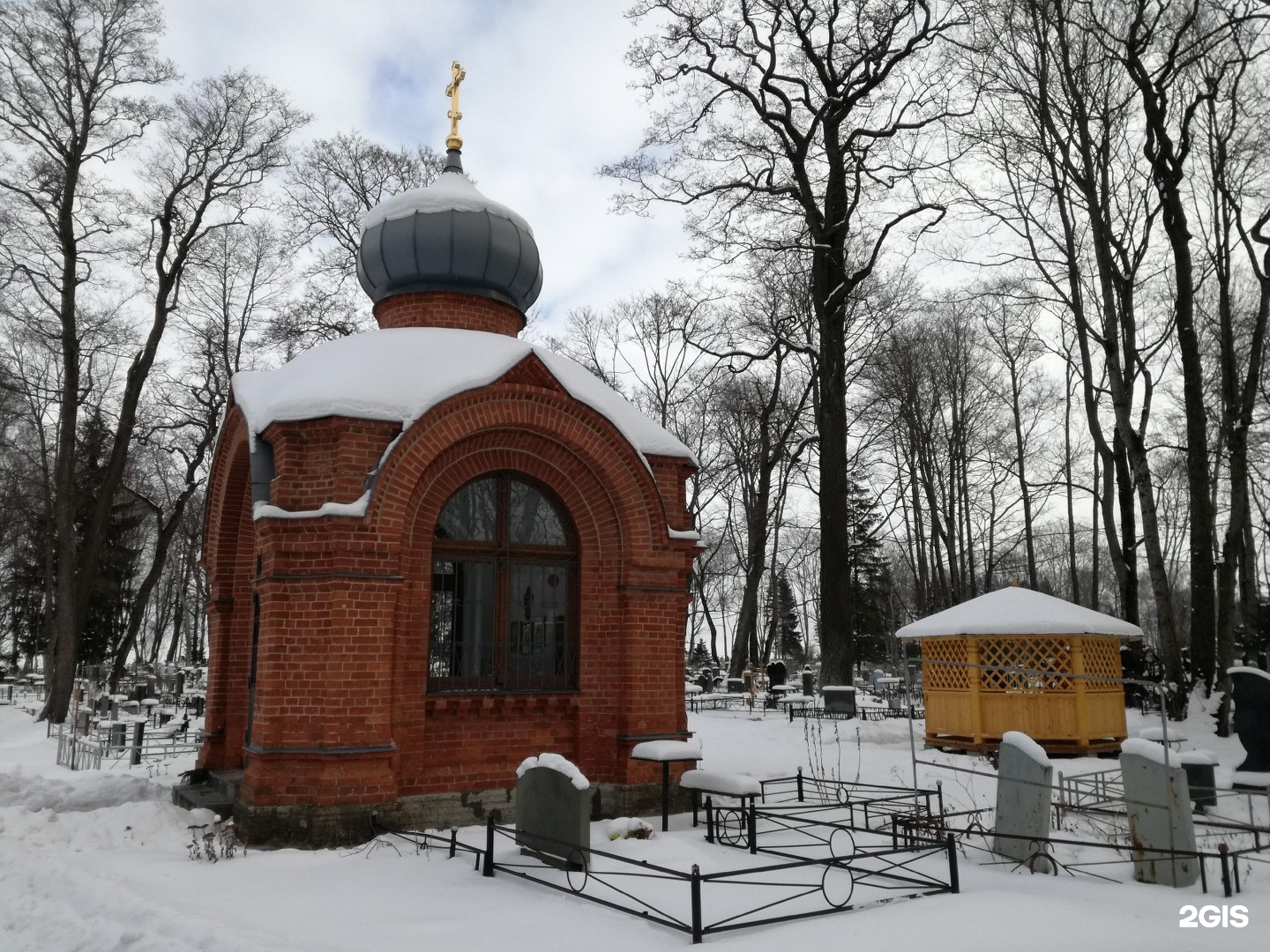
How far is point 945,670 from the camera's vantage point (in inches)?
646

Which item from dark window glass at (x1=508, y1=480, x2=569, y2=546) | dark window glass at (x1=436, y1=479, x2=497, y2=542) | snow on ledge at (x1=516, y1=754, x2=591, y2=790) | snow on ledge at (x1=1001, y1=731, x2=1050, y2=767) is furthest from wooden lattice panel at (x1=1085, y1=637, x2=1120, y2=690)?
snow on ledge at (x1=516, y1=754, x2=591, y2=790)

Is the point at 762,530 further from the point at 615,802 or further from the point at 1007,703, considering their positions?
the point at 615,802

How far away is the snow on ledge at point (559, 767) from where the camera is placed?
7531mm

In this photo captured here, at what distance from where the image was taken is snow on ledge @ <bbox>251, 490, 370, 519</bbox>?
865 cm

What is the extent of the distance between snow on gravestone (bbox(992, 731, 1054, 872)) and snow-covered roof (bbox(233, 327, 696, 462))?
4576mm

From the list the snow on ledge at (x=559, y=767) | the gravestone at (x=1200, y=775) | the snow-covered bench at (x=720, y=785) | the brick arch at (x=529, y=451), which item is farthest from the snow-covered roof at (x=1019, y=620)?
the snow on ledge at (x=559, y=767)

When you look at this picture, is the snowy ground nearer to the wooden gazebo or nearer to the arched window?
the arched window

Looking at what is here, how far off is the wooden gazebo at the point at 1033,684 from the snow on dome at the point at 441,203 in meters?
9.57

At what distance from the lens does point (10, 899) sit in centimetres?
673

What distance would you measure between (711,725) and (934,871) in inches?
460

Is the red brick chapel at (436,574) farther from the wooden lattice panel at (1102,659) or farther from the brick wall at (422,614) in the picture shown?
the wooden lattice panel at (1102,659)

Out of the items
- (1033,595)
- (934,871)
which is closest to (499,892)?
(934,871)

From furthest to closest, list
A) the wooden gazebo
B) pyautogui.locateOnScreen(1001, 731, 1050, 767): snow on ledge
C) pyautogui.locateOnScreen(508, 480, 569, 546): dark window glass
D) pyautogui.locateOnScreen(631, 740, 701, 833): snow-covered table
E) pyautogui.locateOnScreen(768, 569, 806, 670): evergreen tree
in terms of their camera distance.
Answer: pyautogui.locateOnScreen(768, 569, 806, 670): evergreen tree, the wooden gazebo, pyautogui.locateOnScreen(508, 480, 569, 546): dark window glass, pyautogui.locateOnScreen(631, 740, 701, 833): snow-covered table, pyautogui.locateOnScreen(1001, 731, 1050, 767): snow on ledge

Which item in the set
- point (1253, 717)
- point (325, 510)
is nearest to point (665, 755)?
point (325, 510)
